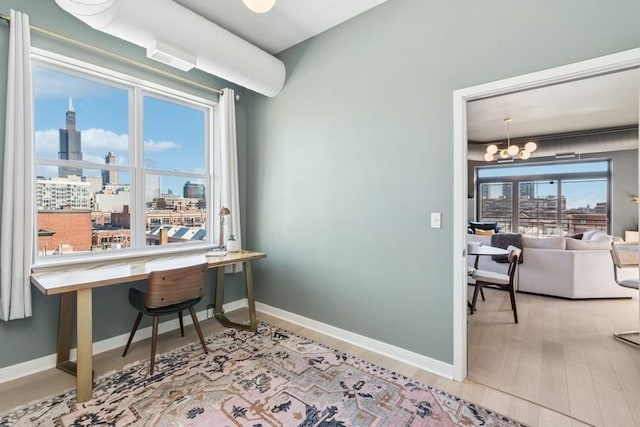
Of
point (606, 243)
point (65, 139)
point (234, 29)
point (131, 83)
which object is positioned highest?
point (234, 29)

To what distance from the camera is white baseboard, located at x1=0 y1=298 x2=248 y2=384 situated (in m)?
2.10

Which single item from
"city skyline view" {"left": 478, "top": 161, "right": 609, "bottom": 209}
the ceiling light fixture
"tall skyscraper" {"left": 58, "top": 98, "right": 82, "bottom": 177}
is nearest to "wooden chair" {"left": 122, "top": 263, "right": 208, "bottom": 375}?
"tall skyscraper" {"left": 58, "top": 98, "right": 82, "bottom": 177}

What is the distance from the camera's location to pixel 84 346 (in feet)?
6.21

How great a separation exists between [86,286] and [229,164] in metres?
1.79

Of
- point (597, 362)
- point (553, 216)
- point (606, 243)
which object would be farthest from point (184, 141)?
point (553, 216)

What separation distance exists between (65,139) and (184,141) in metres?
1.04

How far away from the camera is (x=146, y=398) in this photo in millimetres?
1895

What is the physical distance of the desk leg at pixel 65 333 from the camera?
87.2 inches

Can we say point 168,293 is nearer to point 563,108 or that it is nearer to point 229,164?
point 229,164

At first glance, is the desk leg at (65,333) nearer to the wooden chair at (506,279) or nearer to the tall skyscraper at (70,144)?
the tall skyscraper at (70,144)

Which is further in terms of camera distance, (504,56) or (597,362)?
(597,362)

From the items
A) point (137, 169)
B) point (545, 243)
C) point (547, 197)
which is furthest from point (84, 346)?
point (547, 197)

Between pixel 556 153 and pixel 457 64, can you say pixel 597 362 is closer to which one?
pixel 457 64

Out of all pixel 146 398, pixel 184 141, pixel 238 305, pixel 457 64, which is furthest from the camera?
pixel 238 305
